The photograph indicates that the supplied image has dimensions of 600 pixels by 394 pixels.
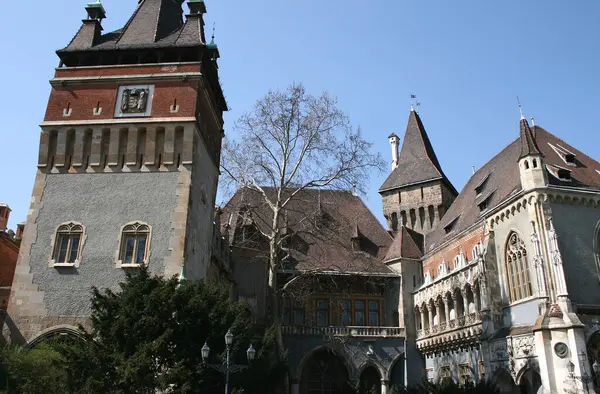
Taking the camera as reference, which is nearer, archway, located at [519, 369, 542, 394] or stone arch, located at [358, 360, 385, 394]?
archway, located at [519, 369, 542, 394]

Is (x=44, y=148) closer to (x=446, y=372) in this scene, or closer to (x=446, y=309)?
(x=446, y=309)

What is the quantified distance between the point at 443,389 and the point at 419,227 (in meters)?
17.2

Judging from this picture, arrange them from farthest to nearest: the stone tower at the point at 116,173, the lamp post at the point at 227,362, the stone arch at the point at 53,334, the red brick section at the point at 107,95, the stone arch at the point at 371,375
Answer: the stone arch at the point at 371,375 → the red brick section at the point at 107,95 → the stone tower at the point at 116,173 → the stone arch at the point at 53,334 → the lamp post at the point at 227,362

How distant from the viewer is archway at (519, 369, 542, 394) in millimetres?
21375

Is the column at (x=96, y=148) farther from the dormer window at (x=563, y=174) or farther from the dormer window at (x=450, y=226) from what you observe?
the dormer window at (x=563, y=174)

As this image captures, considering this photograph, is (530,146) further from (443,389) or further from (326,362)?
(326,362)

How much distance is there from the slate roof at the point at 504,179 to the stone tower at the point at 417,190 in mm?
1716

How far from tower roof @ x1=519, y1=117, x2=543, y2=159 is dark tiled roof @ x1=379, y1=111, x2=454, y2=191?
473 inches

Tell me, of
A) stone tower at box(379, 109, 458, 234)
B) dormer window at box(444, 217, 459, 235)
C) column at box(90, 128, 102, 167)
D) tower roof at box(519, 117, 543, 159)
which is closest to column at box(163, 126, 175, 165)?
column at box(90, 128, 102, 167)

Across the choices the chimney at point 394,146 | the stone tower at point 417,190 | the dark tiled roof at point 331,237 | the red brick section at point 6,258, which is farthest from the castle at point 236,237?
the chimney at point 394,146

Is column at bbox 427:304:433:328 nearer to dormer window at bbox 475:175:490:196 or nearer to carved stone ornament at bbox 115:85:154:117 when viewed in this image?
dormer window at bbox 475:175:490:196

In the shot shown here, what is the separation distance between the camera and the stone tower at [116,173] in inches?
779

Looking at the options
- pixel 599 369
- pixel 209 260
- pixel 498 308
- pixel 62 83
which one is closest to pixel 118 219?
pixel 209 260

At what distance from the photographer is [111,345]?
14.5 meters
